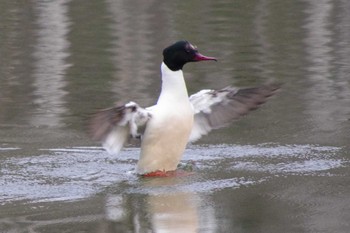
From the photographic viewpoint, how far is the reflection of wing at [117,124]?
9383 millimetres

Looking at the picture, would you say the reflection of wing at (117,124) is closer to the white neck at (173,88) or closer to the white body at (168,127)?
the white body at (168,127)

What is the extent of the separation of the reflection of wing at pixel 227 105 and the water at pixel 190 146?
0.37 m

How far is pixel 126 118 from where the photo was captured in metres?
9.50

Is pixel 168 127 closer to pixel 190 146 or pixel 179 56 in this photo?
pixel 179 56

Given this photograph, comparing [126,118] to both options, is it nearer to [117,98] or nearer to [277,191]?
[277,191]

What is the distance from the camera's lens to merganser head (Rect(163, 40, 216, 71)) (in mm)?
9859

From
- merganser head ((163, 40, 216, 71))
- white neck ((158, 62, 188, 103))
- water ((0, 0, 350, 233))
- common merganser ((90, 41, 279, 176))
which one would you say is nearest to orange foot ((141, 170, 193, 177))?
common merganser ((90, 41, 279, 176))

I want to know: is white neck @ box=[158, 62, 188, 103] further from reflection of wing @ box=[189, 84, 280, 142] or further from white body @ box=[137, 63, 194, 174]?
reflection of wing @ box=[189, 84, 280, 142]

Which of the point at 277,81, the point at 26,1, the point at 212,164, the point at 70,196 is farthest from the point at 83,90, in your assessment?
the point at 26,1

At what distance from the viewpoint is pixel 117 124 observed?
9.48 m

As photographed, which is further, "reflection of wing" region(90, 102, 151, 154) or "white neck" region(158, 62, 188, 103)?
"white neck" region(158, 62, 188, 103)

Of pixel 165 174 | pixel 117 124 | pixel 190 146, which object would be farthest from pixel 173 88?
pixel 190 146

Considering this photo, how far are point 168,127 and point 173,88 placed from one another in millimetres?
333

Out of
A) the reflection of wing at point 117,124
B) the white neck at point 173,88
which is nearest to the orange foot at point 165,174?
the reflection of wing at point 117,124
